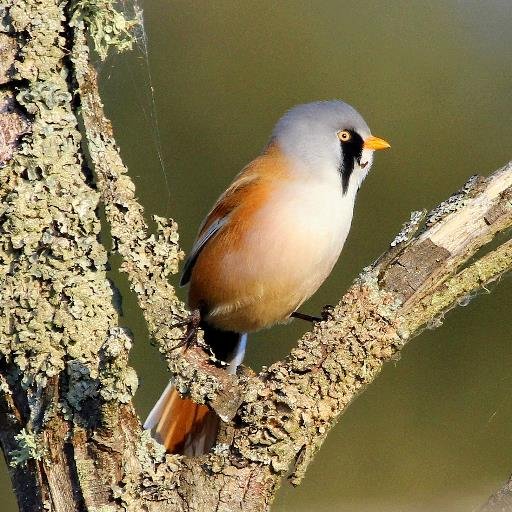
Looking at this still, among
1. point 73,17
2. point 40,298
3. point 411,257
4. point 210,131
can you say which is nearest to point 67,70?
point 73,17

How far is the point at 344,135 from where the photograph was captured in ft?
14.0

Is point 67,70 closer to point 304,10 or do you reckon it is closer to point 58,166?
point 58,166

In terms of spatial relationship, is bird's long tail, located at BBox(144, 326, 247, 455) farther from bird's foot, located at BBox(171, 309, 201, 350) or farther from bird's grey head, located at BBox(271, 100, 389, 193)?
bird's grey head, located at BBox(271, 100, 389, 193)

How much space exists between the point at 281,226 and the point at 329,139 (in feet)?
1.95

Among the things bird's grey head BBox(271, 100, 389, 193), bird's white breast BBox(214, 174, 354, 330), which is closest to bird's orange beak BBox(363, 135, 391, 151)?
bird's grey head BBox(271, 100, 389, 193)

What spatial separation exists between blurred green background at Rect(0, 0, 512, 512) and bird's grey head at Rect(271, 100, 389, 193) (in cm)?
140

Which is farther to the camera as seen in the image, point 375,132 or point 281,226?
point 375,132

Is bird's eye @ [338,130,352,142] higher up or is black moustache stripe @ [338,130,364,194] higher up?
bird's eye @ [338,130,352,142]

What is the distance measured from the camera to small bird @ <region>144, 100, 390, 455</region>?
3887mm

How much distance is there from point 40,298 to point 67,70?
72 cm

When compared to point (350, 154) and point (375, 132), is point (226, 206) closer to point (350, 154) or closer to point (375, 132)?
point (350, 154)

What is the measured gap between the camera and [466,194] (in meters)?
3.03

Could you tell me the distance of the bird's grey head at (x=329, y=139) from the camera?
4.14 meters

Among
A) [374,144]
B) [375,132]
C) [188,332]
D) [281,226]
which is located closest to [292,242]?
[281,226]
